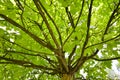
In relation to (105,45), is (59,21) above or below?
above

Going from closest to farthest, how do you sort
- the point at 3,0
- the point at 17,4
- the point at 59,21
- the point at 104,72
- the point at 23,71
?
the point at 3,0 < the point at 17,4 < the point at 59,21 < the point at 23,71 < the point at 104,72

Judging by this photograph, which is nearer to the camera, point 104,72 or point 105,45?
point 105,45

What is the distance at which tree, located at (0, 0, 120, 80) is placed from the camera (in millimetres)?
2697

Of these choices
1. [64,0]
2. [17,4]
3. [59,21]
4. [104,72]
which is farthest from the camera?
[104,72]

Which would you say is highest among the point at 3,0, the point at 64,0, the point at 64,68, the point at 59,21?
the point at 59,21

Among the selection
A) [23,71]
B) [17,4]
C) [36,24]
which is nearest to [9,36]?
[36,24]

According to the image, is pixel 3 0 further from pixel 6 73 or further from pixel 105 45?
pixel 6 73

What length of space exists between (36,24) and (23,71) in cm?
161

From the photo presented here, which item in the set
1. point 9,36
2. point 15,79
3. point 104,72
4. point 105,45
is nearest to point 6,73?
point 15,79

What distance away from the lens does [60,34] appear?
129 inches

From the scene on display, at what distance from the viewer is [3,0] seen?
2.63 meters

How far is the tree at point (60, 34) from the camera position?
8.85 ft

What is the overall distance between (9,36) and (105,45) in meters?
1.57

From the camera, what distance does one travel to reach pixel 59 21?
3.96 meters
